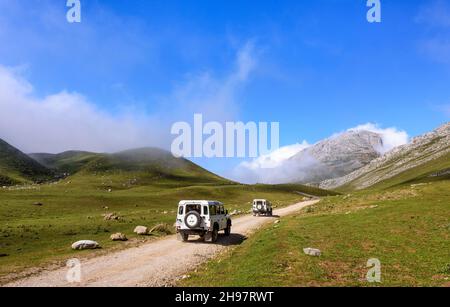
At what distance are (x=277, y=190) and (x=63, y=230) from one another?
144 metres

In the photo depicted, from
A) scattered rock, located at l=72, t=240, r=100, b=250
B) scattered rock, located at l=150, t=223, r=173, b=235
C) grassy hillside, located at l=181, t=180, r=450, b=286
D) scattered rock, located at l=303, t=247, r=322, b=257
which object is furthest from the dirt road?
scattered rock, located at l=150, t=223, r=173, b=235

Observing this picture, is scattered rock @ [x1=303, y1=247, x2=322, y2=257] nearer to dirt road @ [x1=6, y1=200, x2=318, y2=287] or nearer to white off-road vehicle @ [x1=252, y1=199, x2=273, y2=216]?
dirt road @ [x1=6, y1=200, x2=318, y2=287]

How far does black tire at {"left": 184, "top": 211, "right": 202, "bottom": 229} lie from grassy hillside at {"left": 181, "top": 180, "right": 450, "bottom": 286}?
5645mm

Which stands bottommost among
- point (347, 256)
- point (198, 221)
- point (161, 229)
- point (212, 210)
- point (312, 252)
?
point (161, 229)

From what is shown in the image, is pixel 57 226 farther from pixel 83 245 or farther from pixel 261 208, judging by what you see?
pixel 261 208

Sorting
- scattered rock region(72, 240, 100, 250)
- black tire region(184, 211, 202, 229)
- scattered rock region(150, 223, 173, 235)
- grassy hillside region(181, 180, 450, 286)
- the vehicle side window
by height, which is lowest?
scattered rock region(150, 223, 173, 235)

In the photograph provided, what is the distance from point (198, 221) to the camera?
3303 centimetres

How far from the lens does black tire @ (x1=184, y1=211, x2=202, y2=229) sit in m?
33.0

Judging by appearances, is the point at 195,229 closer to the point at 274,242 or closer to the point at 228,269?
the point at 274,242

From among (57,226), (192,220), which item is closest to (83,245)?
(192,220)

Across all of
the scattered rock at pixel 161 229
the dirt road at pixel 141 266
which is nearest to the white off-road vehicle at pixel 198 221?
the dirt road at pixel 141 266

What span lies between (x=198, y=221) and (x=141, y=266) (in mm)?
11208
